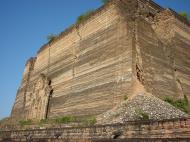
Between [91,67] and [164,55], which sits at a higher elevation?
[164,55]

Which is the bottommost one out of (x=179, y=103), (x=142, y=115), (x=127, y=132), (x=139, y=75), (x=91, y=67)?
(x=127, y=132)

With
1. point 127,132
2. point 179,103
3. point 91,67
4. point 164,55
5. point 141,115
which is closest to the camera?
point 127,132

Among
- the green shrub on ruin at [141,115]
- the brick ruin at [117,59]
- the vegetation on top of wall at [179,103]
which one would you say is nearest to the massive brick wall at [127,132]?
the green shrub on ruin at [141,115]

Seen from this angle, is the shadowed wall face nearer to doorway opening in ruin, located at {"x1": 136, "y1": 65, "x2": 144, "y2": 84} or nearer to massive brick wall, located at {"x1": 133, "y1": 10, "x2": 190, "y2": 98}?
doorway opening in ruin, located at {"x1": 136, "y1": 65, "x2": 144, "y2": 84}

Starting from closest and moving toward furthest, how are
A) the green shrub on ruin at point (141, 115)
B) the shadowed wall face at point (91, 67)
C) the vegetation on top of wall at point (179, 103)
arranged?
the green shrub on ruin at point (141, 115), the vegetation on top of wall at point (179, 103), the shadowed wall face at point (91, 67)

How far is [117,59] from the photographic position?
14445 millimetres

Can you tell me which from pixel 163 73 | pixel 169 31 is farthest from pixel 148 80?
pixel 169 31

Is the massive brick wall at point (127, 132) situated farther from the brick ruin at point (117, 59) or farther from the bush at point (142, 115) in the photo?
the brick ruin at point (117, 59)

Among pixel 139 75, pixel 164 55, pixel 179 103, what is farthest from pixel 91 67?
pixel 179 103

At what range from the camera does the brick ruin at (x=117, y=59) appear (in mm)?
14070

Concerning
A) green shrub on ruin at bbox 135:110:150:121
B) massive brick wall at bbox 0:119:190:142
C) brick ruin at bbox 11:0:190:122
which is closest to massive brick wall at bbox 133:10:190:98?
brick ruin at bbox 11:0:190:122

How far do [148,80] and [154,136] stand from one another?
850cm

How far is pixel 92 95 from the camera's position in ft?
50.6

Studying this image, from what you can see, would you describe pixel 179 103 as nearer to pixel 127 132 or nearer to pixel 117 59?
pixel 117 59
